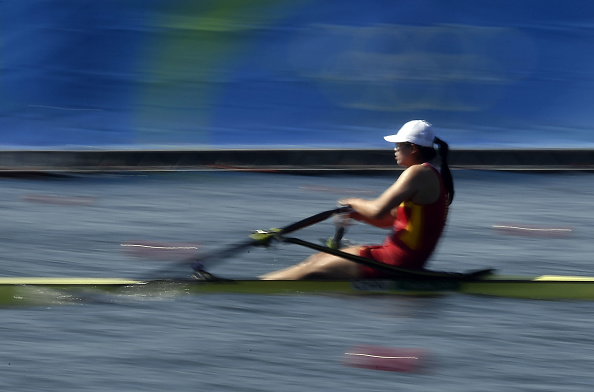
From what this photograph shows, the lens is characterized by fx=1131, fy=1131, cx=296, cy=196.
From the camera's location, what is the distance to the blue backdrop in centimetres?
1256

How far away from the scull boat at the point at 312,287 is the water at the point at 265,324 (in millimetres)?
53

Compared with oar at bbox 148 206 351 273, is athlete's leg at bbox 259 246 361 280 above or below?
below

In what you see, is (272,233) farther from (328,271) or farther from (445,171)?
(445,171)

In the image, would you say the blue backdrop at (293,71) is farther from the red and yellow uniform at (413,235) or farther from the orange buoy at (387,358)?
the orange buoy at (387,358)

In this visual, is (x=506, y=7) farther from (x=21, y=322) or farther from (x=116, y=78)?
(x=21, y=322)

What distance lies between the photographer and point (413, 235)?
5.91 m

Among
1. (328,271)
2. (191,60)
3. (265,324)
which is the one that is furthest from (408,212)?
(191,60)

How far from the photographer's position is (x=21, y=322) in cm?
553

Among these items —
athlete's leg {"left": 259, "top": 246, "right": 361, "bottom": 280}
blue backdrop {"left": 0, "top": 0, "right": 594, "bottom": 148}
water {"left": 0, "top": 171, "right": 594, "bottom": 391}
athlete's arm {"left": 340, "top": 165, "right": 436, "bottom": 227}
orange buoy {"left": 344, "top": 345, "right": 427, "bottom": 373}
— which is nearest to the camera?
water {"left": 0, "top": 171, "right": 594, "bottom": 391}

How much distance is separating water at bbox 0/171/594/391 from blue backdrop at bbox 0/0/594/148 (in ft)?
11.8

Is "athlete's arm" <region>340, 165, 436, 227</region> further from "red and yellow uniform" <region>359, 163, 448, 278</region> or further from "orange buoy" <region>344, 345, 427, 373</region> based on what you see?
"orange buoy" <region>344, 345, 427, 373</region>

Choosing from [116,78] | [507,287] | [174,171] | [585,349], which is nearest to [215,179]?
[174,171]

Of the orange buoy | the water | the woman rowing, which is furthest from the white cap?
the orange buoy

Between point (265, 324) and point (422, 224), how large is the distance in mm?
1015
